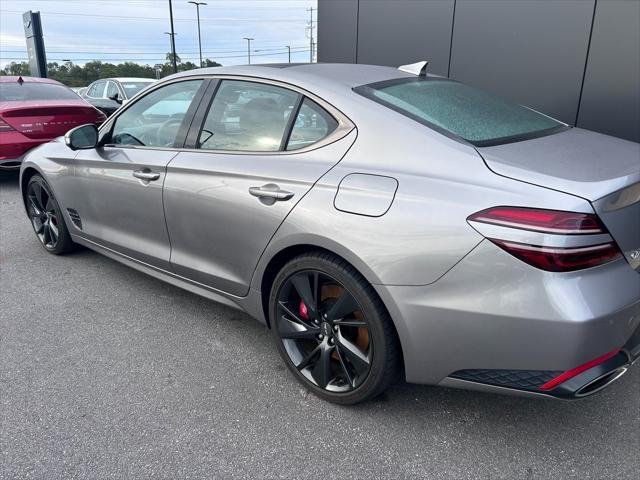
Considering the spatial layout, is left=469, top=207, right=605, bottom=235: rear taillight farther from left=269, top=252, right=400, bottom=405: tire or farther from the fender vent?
the fender vent

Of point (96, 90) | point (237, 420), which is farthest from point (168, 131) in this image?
point (96, 90)

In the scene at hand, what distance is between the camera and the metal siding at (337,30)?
26.7 feet

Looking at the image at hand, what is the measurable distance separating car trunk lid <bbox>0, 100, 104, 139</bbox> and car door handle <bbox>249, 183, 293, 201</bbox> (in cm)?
563

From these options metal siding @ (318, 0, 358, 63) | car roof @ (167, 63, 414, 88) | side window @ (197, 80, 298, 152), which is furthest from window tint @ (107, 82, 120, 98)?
side window @ (197, 80, 298, 152)

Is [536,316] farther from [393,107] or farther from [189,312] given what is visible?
[189,312]

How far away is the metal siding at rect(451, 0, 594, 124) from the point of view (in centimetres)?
578

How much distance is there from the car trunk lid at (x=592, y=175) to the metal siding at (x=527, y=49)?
13.9ft

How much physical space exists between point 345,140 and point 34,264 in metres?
3.28

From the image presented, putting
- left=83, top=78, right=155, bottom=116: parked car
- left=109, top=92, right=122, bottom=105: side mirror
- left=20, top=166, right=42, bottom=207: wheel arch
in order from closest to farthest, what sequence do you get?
left=20, top=166, right=42, bottom=207: wheel arch < left=109, top=92, right=122, bottom=105: side mirror < left=83, top=78, right=155, bottom=116: parked car

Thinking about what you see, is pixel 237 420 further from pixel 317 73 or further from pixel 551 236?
pixel 317 73

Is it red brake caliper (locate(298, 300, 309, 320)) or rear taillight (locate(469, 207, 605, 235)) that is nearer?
rear taillight (locate(469, 207, 605, 235))

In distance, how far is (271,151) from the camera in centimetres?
255

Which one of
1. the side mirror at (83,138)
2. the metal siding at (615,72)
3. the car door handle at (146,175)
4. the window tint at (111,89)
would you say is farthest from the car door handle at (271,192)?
the window tint at (111,89)

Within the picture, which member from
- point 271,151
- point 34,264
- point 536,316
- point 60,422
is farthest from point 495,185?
point 34,264
